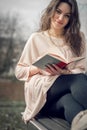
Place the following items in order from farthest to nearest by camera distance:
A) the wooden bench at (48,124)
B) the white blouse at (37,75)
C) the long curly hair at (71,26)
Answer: the long curly hair at (71,26)
the white blouse at (37,75)
the wooden bench at (48,124)

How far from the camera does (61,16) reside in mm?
1467

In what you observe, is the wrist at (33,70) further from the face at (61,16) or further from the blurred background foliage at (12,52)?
the blurred background foliage at (12,52)

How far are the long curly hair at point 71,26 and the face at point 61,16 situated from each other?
0.6 inches

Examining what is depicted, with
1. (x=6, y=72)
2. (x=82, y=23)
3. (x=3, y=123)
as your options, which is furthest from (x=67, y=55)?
(x=3, y=123)

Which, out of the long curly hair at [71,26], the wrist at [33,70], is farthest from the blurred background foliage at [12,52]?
the wrist at [33,70]

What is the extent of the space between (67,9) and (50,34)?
145mm

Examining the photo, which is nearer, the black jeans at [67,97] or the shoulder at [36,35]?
the black jeans at [67,97]

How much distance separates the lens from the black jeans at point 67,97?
126 centimetres

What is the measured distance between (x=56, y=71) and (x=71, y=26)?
0.29 meters

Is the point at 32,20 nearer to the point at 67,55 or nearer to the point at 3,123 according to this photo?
the point at 67,55

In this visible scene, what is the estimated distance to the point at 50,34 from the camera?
1.51 meters

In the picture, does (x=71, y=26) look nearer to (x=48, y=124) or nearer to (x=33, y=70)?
(x=33, y=70)

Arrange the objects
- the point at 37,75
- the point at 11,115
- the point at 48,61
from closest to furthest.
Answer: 1. the point at 48,61
2. the point at 37,75
3. the point at 11,115

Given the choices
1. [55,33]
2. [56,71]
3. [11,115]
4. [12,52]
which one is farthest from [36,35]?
[11,115]
